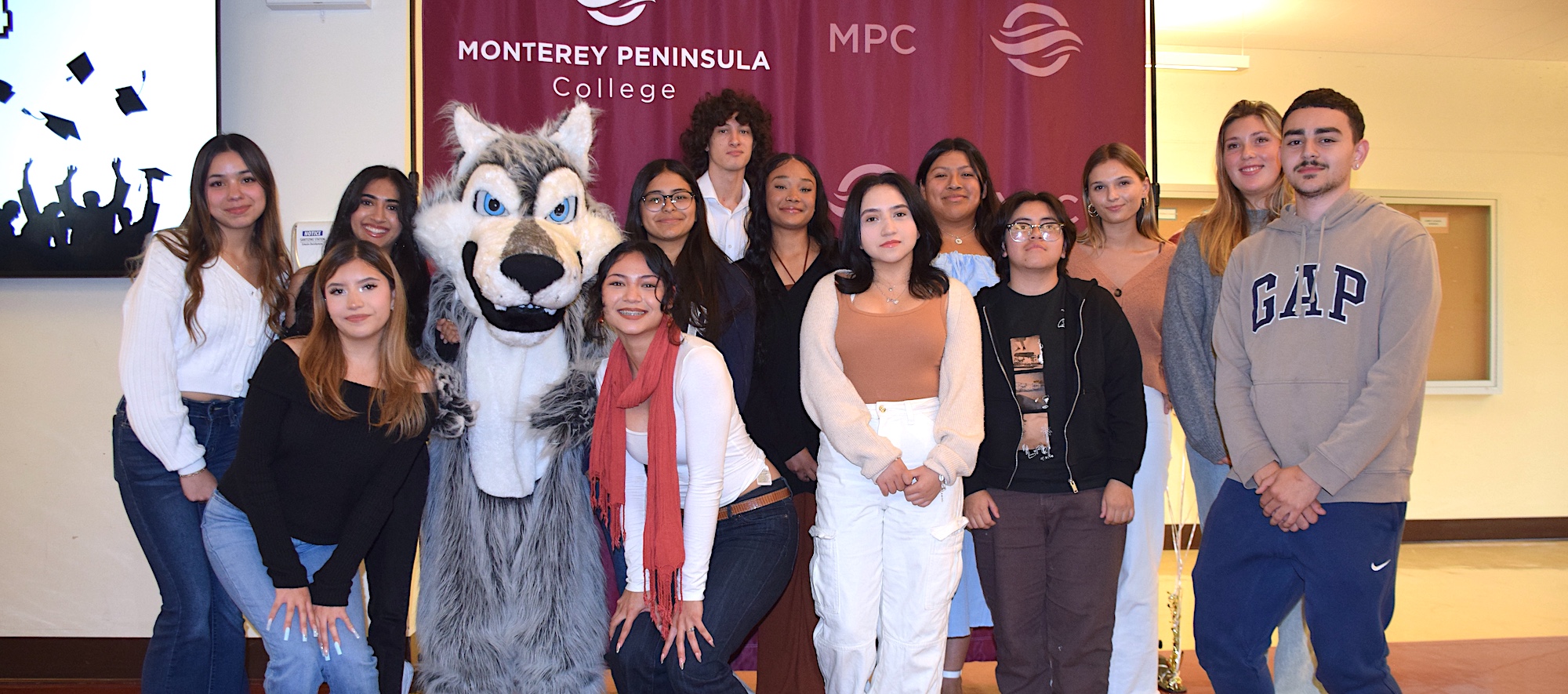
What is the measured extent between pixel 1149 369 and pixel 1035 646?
2.91ft

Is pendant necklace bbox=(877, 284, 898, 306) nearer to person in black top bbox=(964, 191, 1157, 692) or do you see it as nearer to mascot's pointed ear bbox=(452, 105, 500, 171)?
person in black top bbox=(964, 191, 1157, 692)

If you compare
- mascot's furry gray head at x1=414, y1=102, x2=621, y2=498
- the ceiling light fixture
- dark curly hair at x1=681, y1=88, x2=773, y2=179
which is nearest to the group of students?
mascot's furry gray head at x1=414, y1=102, x2=621, y2=498

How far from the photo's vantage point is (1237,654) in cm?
217

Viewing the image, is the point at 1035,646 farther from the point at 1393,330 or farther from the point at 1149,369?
the point at 1393,330

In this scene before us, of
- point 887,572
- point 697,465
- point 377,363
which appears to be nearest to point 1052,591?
point 887,572

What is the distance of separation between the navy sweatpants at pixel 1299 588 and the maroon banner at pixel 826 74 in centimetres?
178

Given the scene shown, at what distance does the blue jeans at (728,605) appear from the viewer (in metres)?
2.01

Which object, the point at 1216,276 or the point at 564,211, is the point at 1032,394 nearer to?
the point at 1216,276

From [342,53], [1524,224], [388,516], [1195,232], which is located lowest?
[388,516]

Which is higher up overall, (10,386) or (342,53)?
(342,53)

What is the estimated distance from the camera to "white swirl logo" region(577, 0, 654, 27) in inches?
132

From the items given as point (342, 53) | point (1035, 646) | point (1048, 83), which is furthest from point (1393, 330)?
point (342, 53)

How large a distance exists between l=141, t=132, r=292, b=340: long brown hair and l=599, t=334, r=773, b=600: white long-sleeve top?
889mm

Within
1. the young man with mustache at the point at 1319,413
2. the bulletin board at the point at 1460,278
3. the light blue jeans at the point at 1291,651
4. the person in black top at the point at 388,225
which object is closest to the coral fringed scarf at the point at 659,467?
the person in black top at the point at 388,225
